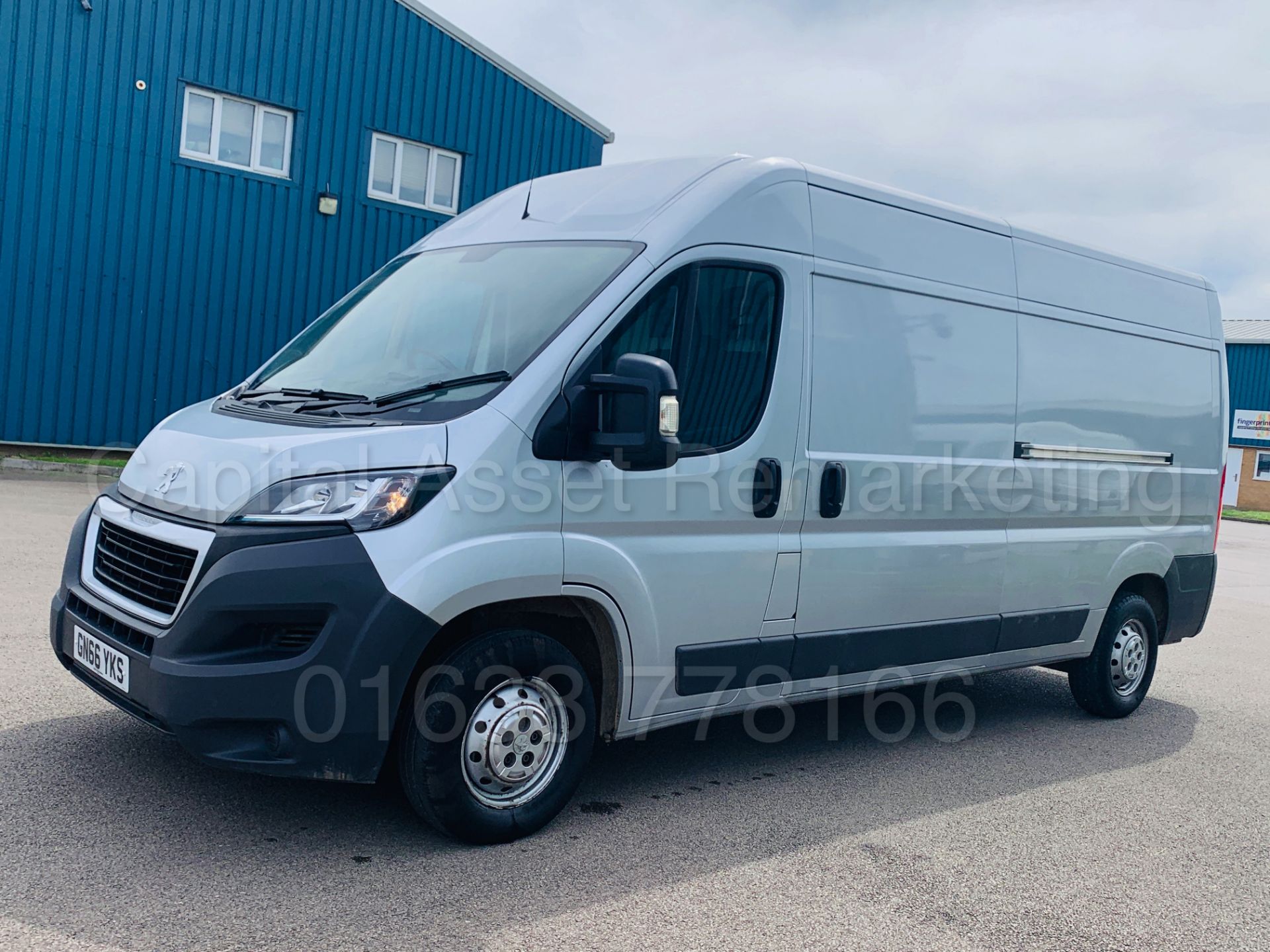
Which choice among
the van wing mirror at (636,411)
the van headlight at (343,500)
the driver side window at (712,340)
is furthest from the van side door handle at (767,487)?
the van headlight at (343,500)

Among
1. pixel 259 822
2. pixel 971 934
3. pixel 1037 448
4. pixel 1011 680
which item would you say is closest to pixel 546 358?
pixel 259 822

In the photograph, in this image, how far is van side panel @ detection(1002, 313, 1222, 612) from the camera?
5777mm

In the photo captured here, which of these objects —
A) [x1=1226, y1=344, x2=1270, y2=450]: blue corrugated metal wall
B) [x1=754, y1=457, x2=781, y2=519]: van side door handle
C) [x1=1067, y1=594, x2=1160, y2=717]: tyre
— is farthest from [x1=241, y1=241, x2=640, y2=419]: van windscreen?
[x1=1226, y1=344, x2=1270, y2=450]: blue corrugated metal wall

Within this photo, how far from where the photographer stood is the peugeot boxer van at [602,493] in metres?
3.55

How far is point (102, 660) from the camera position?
385 centimetres

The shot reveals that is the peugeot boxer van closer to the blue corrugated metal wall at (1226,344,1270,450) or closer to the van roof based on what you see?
the van roof

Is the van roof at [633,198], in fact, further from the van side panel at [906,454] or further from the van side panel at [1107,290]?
the van side panel at [1107,290]

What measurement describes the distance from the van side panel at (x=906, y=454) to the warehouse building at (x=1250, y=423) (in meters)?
40.5

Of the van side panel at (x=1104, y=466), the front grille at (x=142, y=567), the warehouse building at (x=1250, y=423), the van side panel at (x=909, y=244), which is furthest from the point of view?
the warehouse building at (x=1250, y=423)

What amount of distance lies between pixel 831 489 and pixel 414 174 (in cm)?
1448

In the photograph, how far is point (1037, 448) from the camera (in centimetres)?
577

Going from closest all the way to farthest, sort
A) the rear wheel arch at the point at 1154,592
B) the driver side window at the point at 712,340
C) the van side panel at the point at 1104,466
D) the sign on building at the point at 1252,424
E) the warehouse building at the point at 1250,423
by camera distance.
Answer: the driver side window at the point at 712,340
the van side panel at the point at 1104,466
the rear wheel arch at the point at 1154,592
the sign on building at the point at 1252,424
the warehouse building at the point at 1250,423

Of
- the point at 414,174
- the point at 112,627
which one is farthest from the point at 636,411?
the point at 414,174

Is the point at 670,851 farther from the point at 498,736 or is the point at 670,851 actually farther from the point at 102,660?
the point at 102,660
